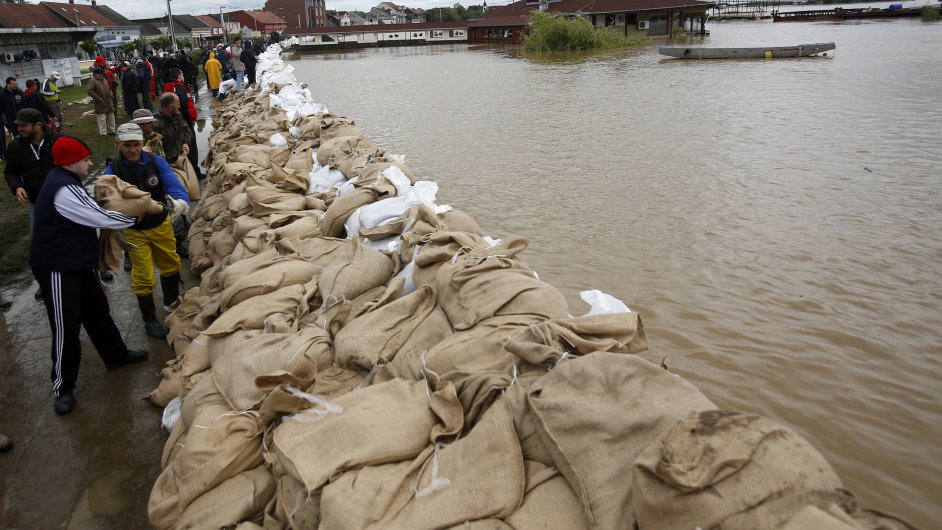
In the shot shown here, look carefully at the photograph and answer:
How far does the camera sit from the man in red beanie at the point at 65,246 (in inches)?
125

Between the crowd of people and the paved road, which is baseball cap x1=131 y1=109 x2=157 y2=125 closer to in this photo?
the crowd of people

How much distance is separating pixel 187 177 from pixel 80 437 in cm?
315

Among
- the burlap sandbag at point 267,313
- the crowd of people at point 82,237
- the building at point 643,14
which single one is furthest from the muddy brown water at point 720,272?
the building at point 643,14

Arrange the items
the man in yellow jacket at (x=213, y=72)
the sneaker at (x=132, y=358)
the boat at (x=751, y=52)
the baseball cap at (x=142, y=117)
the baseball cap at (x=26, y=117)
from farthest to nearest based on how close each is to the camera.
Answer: the boat at (x=751, y=52)
the man in yellow jacket at (x=213, y=72)
the baseball cap at (x=142, y=117)
the baseball cap at (x=26, y=117)
the sneaker at (x=132, y=358)

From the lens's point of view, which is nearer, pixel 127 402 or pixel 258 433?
pixel 258 433

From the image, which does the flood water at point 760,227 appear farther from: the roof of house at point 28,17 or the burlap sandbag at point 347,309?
the roof of house at point 28,17

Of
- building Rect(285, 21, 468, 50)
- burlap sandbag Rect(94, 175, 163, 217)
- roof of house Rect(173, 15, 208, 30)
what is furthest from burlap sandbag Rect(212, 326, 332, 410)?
roof of house Rect(173, 15, 208, 30)

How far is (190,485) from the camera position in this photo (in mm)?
2053

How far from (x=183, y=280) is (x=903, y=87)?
45.2 ft

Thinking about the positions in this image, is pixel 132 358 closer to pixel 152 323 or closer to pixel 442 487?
pixel 152 323

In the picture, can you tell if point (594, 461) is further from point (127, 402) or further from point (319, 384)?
point (127, 402)

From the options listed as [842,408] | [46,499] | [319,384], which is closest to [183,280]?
[46,499]

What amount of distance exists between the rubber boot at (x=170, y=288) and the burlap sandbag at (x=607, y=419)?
331 cm

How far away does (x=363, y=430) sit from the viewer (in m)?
1.86
